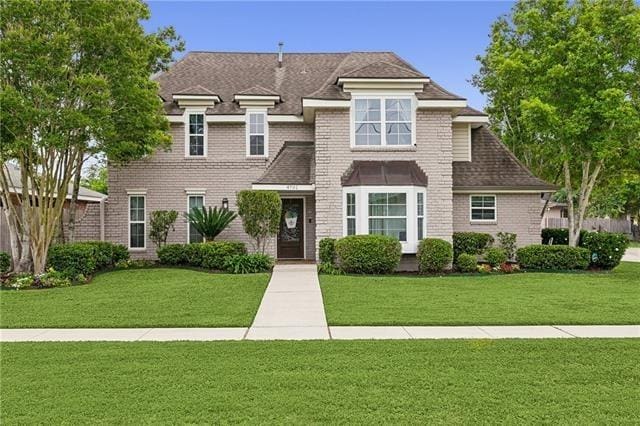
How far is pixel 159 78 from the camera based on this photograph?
20766 mm

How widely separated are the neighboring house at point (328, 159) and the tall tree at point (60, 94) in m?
4.01

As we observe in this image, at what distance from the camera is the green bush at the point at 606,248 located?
54.5 ft

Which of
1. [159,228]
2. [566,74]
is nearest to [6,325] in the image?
[159,228]

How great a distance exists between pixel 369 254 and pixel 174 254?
6.65 m

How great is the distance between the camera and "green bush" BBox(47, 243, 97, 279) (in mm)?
13711

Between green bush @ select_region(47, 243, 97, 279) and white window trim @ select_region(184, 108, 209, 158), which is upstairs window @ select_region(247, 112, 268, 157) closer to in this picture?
white window trim @ select_region(184, 108, 209, 158)

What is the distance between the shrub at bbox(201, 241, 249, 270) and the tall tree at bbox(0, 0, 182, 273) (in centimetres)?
381

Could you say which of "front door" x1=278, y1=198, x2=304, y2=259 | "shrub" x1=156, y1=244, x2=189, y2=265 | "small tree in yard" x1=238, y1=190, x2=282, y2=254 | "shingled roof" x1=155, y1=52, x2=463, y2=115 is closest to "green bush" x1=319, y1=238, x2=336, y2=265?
"small tree in yard" x1=238, y1=190, x2=282, y2=254

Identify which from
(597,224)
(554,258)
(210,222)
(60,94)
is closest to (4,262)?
(60,94)

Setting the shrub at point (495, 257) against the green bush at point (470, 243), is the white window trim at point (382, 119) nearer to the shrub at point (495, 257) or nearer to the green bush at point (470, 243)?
the green bush at point (470, 243)

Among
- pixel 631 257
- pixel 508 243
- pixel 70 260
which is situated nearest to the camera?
pixel 70 260

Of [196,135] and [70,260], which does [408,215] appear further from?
[70,260]

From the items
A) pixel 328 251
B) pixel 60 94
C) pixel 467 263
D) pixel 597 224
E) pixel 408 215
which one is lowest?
pixel 467 263

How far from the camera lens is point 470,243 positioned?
56.3 ft
